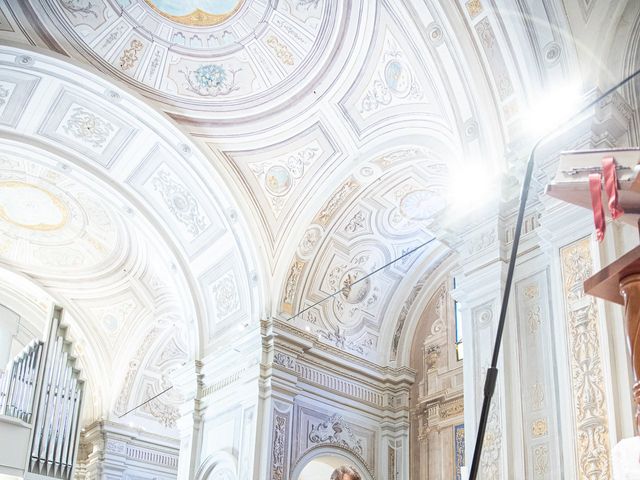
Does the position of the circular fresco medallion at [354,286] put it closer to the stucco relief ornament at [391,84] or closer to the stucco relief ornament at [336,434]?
the stucco relief ornament at [336,434]

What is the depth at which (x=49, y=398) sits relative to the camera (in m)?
15.3

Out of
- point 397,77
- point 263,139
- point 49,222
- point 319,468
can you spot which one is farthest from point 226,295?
point 397,77

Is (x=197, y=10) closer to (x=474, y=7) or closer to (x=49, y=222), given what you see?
(x=474, y=7)

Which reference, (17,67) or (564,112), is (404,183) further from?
(17,67)

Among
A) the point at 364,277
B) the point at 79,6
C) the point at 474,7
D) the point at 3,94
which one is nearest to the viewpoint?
the point at 474,7

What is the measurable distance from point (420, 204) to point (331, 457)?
4.13 meters

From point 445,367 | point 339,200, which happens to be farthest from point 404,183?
point 445,367

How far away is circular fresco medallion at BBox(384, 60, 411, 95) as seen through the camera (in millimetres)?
10720

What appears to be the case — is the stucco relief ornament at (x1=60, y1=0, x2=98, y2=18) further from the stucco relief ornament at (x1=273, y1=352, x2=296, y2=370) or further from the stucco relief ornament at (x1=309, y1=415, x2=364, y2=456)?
the stucco relief ornament at (x1=309, y1=415, x2=364, y2=456)

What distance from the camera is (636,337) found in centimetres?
296

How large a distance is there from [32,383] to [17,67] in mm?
6395

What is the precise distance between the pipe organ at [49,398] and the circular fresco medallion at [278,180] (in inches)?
216

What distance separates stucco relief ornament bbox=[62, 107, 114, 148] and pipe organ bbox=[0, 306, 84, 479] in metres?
4.24

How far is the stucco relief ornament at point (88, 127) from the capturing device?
40.5 ft
